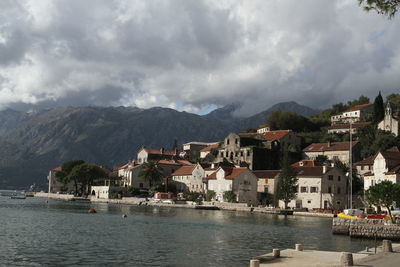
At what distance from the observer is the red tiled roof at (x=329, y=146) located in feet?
407

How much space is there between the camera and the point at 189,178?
141750mm

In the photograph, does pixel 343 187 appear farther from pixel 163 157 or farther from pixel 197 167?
pixel 163 157

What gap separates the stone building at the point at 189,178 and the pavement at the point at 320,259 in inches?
3962

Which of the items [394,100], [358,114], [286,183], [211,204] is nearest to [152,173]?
[211,204]

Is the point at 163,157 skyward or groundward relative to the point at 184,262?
skyward

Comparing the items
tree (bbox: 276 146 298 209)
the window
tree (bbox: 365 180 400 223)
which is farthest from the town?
tree (bbox: 365 180 400 223)

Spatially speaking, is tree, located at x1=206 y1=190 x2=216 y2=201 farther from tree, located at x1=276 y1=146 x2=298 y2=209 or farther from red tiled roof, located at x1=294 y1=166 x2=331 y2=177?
red tiled roof, located at x1=294 y1=166 x2=331 y2=177

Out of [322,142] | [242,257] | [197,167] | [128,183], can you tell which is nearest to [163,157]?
[128,183]

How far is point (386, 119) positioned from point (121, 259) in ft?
342

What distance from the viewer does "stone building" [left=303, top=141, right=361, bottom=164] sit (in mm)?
122812

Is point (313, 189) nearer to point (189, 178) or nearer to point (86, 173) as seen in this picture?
point (189, 178)

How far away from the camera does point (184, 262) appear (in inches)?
1363

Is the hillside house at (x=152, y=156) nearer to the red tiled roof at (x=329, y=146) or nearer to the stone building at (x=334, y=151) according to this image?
the red tiled roof at (x=329, y=146)

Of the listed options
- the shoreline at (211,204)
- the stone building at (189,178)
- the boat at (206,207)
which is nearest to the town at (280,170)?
the stone building at (189,178)
